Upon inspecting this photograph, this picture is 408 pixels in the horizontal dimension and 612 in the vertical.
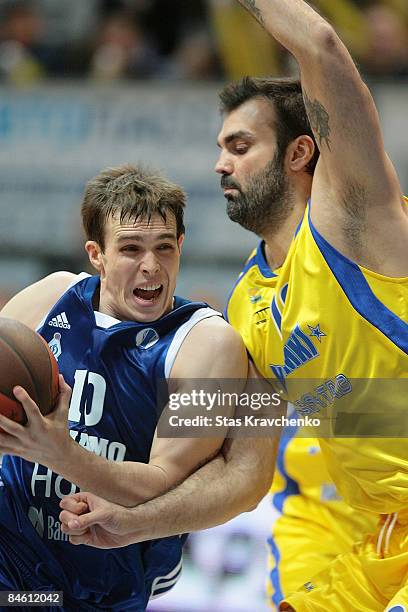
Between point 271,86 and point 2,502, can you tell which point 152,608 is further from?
point 271,86

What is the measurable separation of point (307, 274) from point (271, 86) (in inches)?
42.3

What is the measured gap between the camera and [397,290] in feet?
12.2

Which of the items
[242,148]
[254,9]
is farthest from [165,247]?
[254,9]

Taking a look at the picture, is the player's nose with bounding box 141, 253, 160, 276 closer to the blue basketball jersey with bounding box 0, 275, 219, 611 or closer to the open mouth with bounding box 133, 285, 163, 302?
the open mouth with bounding box 133, 285, 163, 302

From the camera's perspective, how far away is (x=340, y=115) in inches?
142

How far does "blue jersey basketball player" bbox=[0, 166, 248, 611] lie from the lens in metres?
3.87

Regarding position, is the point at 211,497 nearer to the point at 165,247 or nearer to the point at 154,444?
the point at 154,444

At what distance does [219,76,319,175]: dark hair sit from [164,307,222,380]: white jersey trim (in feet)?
2.75

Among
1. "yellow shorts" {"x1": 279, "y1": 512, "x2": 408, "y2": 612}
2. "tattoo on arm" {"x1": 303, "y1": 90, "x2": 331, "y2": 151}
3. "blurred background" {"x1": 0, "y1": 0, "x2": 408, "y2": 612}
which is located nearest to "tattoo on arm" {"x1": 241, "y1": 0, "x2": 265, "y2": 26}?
"tattoo on arm" {"x1": 303, "y1": 90, "x2": 331, "y2": 151}

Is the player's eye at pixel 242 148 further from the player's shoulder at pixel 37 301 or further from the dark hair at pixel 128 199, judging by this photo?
the player's shoulder at pixel 37 301

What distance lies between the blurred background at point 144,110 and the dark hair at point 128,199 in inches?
198

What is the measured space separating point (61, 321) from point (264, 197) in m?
1.01

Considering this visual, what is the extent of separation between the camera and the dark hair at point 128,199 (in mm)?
3963

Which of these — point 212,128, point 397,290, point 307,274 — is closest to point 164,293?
point 307,274
